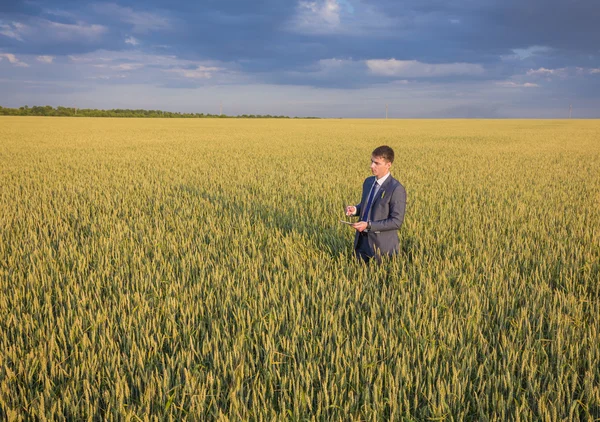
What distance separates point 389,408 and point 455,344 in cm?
79

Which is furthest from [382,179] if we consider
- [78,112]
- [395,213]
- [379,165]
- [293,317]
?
[78,112]

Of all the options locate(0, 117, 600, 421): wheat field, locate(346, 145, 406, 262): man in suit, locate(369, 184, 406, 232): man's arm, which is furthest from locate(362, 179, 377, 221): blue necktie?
locate(0, 117, 600, 421): wheat field

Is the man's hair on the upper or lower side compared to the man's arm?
upper

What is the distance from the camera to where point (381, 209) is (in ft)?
12.8

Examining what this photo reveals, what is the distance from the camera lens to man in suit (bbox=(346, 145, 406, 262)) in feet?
12.3

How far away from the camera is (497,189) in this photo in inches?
363

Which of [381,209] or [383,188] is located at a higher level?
[383,188]

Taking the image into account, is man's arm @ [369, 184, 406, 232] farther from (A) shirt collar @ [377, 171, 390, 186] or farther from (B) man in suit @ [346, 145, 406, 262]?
(A) shirt collar @ [377, 171, 390, 186]

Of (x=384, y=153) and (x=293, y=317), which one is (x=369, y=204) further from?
(x=293, y=317)

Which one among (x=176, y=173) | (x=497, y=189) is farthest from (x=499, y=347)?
(x=176, y=173)

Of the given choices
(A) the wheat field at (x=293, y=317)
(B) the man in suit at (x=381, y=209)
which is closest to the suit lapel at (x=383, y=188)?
(B) the man in suit at (x=381, y=209)

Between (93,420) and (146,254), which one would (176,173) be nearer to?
(146,254)

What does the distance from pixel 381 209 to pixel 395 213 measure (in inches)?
5.6

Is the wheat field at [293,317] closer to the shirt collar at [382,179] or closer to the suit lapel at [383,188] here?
the suit lapel at [383,188]
